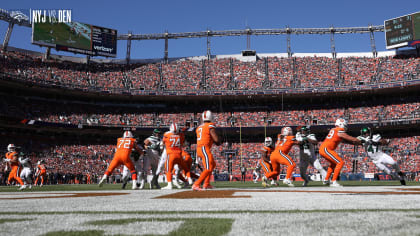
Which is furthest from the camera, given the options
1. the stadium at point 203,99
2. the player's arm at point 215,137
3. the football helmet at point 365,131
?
the stadium at point 203,99

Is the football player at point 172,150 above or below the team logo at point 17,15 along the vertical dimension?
below

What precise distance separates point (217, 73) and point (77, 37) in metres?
20.6

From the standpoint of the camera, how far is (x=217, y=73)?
50.7m

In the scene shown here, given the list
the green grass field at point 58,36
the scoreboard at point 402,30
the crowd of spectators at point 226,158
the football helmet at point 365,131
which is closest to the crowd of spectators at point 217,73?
the scoreboard at point 402,30

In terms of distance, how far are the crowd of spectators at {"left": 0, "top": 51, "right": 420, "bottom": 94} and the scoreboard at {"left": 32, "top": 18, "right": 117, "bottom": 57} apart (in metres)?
2.59

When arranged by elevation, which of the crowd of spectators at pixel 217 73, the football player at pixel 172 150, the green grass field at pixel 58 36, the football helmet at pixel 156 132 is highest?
the green grass field at pixel 58 36

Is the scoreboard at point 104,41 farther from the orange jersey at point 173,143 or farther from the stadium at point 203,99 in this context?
the orange jersey at point 173,143

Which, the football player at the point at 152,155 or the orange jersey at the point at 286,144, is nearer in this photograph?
the football player at the point at 152,155

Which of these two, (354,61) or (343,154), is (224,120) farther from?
(354,61)

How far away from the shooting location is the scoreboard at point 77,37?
46.6 metres

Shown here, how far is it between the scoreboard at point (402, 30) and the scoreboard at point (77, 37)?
129ft

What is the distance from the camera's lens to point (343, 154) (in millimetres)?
38062

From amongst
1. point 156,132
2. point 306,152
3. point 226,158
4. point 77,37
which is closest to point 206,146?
point 156,132

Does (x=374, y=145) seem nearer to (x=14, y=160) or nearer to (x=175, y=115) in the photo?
(x=14, y=160)
